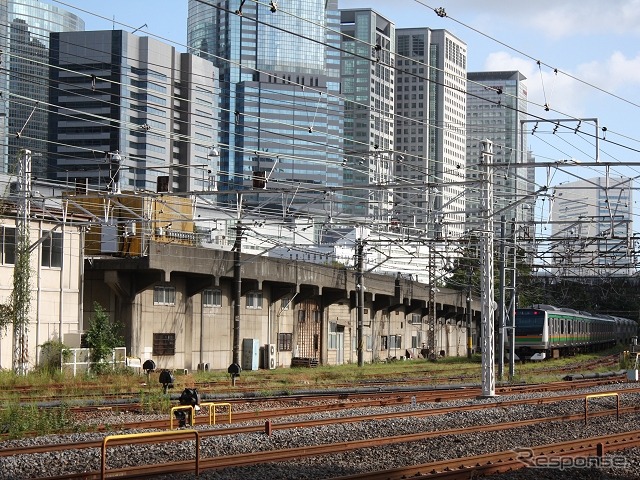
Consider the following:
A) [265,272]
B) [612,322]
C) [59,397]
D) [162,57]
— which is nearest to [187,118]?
[162,57]

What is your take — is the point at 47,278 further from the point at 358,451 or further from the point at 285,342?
the point at 358,451

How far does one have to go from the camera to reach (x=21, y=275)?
31.5m

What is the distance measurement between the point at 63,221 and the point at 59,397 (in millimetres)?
10519

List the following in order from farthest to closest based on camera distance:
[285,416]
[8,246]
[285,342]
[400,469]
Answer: [285,342], [8,246], [285,416], [400,469]

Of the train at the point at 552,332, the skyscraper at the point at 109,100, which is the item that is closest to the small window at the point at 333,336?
the train at the point at 552,332

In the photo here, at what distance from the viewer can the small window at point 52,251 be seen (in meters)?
37.2

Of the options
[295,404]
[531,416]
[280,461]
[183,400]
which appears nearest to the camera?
[280,461]

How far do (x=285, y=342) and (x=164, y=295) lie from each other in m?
10.0

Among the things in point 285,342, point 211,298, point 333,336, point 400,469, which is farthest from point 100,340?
point 400,469

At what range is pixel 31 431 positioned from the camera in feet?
59.4

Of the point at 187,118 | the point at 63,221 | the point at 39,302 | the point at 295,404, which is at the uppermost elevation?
the point at 187,118

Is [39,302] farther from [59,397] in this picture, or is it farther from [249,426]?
[249,426]

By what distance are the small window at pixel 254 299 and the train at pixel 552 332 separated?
48.1ft

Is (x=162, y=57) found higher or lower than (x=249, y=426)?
higher
